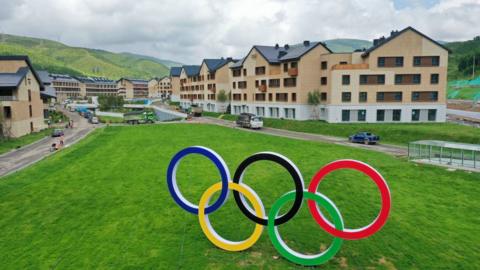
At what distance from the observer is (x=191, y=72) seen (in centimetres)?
12594

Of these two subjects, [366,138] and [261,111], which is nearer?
[366,138]

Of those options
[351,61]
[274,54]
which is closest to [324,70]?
[351,61]

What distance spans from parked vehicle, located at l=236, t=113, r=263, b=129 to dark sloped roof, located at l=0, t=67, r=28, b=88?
130 ft

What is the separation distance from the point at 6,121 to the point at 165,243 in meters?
49.9

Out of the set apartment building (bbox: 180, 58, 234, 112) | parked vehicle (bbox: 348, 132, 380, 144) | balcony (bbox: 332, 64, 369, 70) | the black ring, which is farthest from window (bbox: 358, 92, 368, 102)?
the black ring

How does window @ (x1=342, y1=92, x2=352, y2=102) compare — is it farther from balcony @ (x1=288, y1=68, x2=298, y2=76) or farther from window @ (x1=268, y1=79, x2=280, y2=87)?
window @ (x1=268, y1=79, x2=280, y2=87)

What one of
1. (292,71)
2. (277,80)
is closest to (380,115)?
(292,71)

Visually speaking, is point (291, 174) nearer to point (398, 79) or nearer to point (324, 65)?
point (398, 79)

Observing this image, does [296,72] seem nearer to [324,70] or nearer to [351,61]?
[324,70]

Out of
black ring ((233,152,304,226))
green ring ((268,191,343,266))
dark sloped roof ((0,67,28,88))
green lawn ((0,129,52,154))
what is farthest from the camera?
dark sloped roof ((0,67,28,88))

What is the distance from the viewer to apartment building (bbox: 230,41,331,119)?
69.4 metres

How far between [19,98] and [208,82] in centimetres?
5850

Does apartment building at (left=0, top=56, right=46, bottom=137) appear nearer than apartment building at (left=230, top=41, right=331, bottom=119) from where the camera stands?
Yes

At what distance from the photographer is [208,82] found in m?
109
